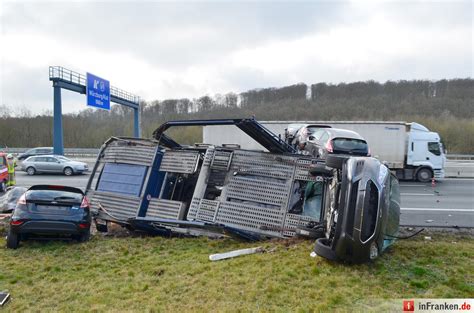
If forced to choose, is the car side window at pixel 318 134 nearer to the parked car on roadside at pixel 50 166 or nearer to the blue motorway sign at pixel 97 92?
the parked car on roadside at pixel 50 166

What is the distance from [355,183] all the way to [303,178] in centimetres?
206

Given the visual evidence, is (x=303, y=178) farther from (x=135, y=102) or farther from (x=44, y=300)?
(x=135, y=102)

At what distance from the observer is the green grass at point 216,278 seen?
3.64 meters

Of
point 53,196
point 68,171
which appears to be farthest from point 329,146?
point 68,171

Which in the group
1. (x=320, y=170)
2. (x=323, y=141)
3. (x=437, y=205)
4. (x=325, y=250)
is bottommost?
(x=437, y=205)

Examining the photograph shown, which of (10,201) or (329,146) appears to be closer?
(10,201)

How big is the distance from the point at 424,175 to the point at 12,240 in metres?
18.0

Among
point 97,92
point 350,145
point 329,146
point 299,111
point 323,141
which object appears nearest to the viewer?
point 329,146

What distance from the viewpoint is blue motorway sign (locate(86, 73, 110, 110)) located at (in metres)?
22.2

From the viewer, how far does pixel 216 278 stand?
14.0 ft

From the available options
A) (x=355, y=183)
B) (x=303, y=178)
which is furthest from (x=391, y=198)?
(x=303, y=178)

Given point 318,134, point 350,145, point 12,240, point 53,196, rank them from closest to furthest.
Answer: point 12,240
point 53,196
point 350,145
point 318,134

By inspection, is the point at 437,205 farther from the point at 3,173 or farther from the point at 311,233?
the point at 3,173

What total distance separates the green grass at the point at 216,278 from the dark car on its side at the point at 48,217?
237 mm
